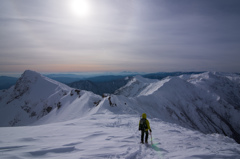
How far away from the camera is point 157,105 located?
65.2m

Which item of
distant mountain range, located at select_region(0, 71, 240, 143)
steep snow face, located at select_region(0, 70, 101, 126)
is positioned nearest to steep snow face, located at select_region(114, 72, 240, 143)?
distant mountain range, located at select_region(0, 71, 240, 143)

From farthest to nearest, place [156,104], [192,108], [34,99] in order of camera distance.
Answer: [192,108] → [34,99] → [156,104]

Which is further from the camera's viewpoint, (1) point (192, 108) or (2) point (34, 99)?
(1) point (192, 108)

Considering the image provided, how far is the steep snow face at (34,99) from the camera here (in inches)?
2127

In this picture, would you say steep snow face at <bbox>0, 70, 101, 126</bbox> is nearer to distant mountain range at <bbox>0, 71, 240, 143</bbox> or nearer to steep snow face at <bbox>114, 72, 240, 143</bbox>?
distant mountain range at <bbox>0, 71, 240, 143</bbox>

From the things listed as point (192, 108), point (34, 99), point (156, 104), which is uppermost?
point (34, 99)

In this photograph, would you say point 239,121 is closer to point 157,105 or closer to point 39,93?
point 157,105

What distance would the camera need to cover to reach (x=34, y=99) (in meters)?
79.4

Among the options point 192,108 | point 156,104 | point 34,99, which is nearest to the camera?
point 156,104

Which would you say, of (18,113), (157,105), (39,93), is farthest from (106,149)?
(39,93)

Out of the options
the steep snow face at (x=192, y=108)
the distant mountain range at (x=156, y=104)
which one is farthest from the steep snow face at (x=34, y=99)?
the steep snow face at (x=192, y=108)

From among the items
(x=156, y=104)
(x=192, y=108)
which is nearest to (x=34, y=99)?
(x=156, y=104)

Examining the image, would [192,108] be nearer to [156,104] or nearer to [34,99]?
[156,104]

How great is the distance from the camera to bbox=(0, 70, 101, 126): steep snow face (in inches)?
2127
